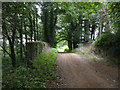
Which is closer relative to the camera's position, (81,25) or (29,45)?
(29,45)

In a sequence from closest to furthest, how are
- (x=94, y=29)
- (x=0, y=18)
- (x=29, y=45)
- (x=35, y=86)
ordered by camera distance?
(x=35, y=86) < (x=0, y=18) < (x=29, y=45) < (x=94, y=29)

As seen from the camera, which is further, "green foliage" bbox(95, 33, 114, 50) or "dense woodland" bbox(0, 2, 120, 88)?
"dense woodland" bbox(0, 2, 120, 88)

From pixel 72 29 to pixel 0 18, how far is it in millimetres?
14148

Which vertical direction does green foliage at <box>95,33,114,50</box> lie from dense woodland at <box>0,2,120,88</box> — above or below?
below

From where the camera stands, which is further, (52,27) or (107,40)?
(52,27)

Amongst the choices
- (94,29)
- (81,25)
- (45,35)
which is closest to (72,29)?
(81,25)

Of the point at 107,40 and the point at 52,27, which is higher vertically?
the point at 52,27

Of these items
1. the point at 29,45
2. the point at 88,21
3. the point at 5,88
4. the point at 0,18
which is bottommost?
the point at 5,88

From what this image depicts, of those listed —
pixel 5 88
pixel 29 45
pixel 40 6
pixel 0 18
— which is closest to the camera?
pixel 5 88

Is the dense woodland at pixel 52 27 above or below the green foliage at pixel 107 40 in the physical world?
above

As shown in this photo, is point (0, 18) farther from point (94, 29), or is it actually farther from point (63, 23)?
point (94, 29)

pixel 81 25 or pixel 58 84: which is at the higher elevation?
pixel 81 25

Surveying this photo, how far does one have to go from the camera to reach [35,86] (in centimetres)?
309

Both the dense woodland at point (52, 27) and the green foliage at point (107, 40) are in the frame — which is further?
the dense woodland at point (52, 27)
